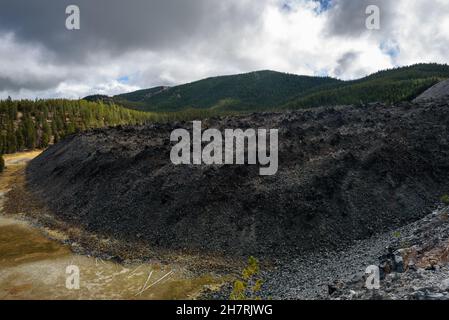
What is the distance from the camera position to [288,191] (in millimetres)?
26141

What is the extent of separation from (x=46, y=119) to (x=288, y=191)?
10417 centimetres

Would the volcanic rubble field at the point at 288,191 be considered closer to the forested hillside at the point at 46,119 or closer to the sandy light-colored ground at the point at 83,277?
the sandy light-colored ground at the point at 83,277

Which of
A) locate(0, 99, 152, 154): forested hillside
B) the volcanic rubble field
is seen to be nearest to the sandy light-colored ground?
the volcanic rubble field

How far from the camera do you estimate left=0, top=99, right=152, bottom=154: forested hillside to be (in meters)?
91.5

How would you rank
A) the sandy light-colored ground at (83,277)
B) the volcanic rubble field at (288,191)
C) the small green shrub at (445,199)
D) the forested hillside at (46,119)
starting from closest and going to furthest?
1. the sandy light-colored ground at (83,277)
2. the volcanic rubble field at (288,191)
3. the small green shrub at (445,199)
4. the forested hillside at (46,119)

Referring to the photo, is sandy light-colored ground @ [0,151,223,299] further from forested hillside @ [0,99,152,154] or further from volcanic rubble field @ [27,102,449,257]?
forested hillside @ [0,99,152,154]

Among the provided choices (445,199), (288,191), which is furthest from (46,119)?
(445,199)

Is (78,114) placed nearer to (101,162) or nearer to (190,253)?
(101,162)

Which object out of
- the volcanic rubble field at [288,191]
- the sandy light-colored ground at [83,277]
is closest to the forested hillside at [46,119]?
the volcanic rubble field at [288,191]

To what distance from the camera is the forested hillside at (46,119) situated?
91463 millimetres

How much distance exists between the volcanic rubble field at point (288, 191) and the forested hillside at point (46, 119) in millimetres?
61381

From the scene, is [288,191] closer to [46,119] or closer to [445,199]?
[445,199]

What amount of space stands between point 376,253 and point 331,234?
3.71 metres
